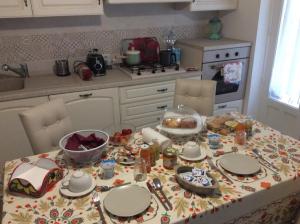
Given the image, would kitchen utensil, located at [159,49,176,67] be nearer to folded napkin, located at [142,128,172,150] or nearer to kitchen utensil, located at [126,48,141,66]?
kitchen utensil, located at [126,48,141,66]

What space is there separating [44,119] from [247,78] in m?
2.19

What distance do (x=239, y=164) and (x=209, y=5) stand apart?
77.5 inches

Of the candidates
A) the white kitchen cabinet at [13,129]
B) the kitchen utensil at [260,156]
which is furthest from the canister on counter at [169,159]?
the white kitchen cabinet at [13,129]

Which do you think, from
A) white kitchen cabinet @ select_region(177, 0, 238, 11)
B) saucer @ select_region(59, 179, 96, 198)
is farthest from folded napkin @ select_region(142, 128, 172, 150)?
white kitchen cabinet @ select_region(177, 0, 238, 11)

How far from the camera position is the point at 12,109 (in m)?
2.08

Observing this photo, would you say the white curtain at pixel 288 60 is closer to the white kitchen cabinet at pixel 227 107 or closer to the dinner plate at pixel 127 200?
the white kitchen cabinet at pixel 227 107

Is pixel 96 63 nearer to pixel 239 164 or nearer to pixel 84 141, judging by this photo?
pixel 84 141

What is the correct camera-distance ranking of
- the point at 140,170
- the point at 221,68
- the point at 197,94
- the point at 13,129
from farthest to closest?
the point at 221,68 < the point at 13,129 < the point at 197,94 < the point at 140,170

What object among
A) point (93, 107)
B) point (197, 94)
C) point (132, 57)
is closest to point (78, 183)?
point (197, 94)

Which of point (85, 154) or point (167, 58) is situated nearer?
point (85, 154)

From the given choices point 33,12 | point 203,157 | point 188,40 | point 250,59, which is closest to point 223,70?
point 250,59

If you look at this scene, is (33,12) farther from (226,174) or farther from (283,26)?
(283,26)

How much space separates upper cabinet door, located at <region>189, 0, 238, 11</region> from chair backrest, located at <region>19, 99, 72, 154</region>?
68.9 inches

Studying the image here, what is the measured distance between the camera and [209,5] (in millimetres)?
2693
